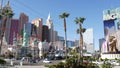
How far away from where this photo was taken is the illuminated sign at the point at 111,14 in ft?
396

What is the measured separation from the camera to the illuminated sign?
121m

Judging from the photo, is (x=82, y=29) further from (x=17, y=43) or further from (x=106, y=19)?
(x=17, y=43)

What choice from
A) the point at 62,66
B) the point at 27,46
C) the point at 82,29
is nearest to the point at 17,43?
the point at 27,46

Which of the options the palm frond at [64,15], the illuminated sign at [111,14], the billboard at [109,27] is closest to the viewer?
the palm frond at [64,15]

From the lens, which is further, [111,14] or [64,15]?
[111,14]

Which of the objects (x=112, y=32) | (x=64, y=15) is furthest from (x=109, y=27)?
(x=64, y=15)

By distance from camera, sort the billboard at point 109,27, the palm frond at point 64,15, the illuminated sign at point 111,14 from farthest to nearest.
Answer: the illuminated sign at point 111,14
the billboard at point 109,27
the palm frond at point 64,15

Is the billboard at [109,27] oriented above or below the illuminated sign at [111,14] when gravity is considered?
below

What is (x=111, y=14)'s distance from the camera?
4828 inches

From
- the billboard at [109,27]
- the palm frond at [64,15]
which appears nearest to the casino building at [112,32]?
the billboard at [109,27]

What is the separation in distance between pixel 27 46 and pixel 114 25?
9277 centimetres

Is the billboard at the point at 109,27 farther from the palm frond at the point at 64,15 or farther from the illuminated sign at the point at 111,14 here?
the palm frond at the point at 64,15

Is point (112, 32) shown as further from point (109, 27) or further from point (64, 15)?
point (64, 15)

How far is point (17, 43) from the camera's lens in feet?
630
